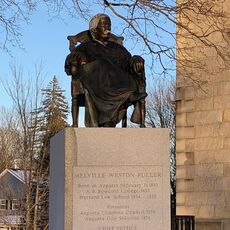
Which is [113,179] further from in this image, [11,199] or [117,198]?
[11,199]

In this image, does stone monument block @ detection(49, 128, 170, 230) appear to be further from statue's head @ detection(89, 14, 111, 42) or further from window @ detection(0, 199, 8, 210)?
window @ detection(0, 199, 8, 210)

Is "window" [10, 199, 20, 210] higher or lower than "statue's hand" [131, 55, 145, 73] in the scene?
lower

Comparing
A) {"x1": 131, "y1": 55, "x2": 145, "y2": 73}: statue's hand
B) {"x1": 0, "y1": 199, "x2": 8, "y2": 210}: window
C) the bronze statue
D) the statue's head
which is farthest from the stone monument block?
{"x1": 0, "y1": 199, "x2": 8, "y2": 210}: window

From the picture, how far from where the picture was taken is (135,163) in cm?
689

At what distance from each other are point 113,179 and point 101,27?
1.83 meters

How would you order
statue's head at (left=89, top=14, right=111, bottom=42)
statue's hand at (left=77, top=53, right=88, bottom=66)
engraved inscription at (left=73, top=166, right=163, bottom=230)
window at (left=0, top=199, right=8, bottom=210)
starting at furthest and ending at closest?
window at (left=0, top=199, right=8, bottom=210) → statue's head at (left=89, top=14, right=111, bottom=42) → statue's hand at (left=77, top=53, right=88, bottom=66) → engraved inscription at (left=73, top=166, right=163, bottom=230)

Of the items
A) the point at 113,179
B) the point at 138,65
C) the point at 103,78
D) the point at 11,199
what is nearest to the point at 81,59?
the point at 103,78

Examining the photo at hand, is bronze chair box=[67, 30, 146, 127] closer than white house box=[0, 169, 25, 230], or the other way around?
bronze chair box=[67, 30, 146, 127]

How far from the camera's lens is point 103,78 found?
7438mm

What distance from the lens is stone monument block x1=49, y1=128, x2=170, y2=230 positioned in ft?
22.2

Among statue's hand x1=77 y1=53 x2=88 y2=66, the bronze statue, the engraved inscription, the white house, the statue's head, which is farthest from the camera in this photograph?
the white house

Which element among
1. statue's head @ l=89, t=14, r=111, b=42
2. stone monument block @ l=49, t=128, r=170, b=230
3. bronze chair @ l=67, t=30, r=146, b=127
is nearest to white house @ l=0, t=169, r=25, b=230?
bronze chair @ l=67, t=30, r=146, b=127

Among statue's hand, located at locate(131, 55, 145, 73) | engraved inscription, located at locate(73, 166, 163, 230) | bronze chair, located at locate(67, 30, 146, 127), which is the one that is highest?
statue's hand, located at locate(131, 55, 145, 73)

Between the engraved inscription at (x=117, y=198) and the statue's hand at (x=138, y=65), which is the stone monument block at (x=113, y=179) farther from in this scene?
the statue's hand at (x=138, y=65)
